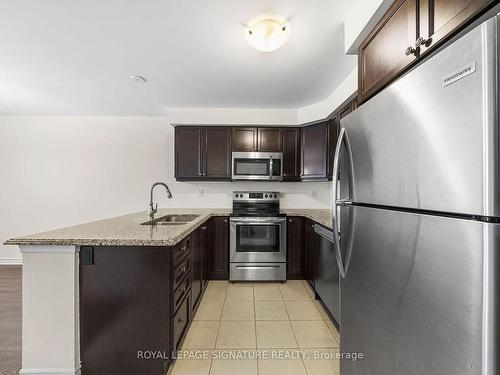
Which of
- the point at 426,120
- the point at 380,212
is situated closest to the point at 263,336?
the point at 380,212

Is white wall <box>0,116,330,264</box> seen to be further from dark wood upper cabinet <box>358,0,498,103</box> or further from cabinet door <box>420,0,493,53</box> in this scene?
cabinet door <box>420,0,493,53</box>

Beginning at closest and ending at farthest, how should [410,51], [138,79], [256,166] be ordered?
[410,51], [138,79], [256,166]

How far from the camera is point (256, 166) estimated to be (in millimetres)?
3523

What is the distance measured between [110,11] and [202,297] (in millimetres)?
2731

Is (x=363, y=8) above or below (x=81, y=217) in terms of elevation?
above

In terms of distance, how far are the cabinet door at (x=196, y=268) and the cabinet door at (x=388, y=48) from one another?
6.01 feet

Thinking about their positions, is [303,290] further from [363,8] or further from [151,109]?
[151,109]

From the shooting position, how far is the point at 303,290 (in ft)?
10.3

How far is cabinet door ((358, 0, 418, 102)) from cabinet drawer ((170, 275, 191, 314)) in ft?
5.87

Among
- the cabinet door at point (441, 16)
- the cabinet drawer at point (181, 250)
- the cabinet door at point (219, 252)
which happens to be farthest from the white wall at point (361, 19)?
the cabinet door at point (219, 252)

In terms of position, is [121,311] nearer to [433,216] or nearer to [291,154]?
[433,216]

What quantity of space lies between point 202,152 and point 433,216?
314 cm

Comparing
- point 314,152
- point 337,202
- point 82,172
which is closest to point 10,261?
point 82,172

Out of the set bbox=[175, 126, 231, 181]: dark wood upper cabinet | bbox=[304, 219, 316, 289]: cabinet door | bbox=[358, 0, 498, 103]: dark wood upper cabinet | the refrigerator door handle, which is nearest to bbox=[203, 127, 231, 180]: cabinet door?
bbox=[175, 126, 231, 181]: dark wood upper cabinet
